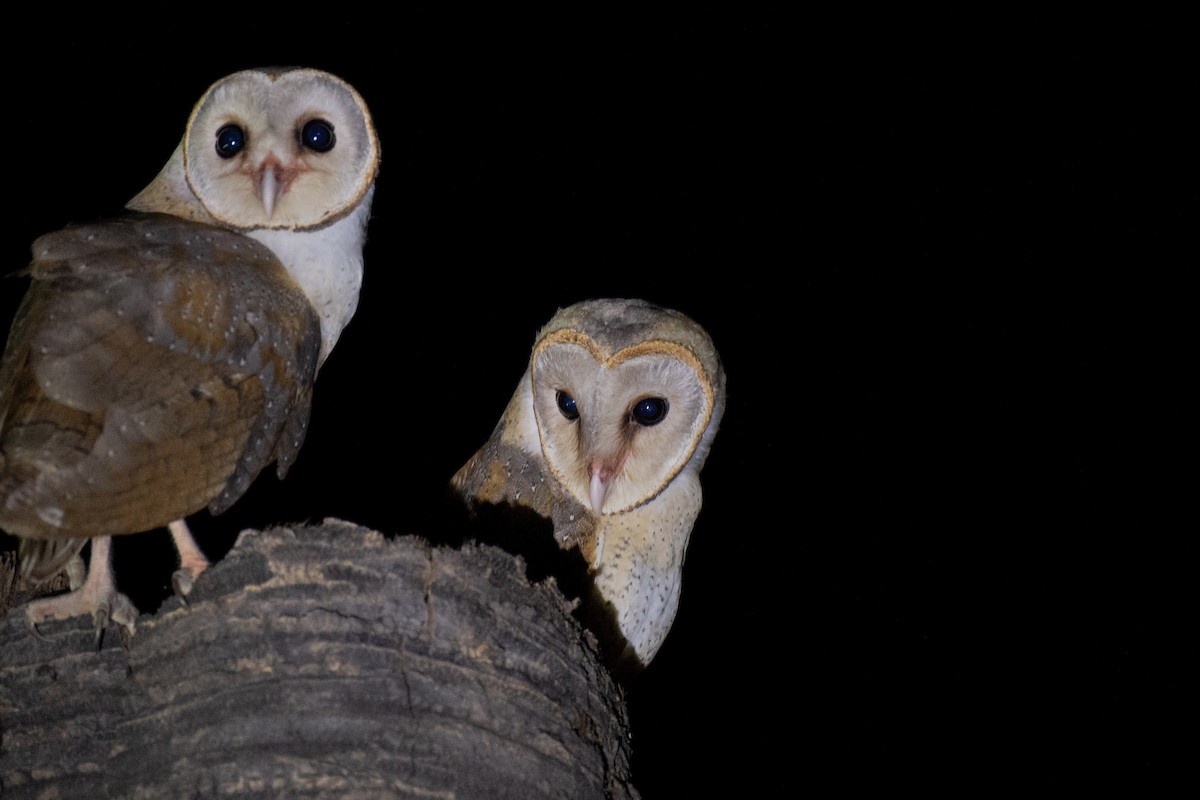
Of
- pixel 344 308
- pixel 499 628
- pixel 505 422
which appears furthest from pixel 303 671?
pixel 505 422

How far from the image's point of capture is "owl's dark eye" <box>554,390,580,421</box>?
2.29 metres

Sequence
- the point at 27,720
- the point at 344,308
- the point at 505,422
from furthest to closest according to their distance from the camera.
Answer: the point at 505,422, the point at 344,308, the point at 27,720

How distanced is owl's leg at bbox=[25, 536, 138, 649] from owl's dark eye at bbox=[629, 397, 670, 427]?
0.96 meters

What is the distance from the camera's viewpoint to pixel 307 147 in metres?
2.04

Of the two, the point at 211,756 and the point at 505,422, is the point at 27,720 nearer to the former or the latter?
the point at 211,756

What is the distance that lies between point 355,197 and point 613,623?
0.92 m

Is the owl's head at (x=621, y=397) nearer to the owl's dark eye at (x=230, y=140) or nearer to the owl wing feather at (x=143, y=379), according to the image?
the owl wing feather at (x=143, y=379)

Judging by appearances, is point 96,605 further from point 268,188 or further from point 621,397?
point 621,397

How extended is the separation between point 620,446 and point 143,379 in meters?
0.87

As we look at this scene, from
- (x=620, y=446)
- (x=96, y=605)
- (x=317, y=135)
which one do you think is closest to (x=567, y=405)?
(x=620, y=446)

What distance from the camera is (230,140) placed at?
2.04 metres

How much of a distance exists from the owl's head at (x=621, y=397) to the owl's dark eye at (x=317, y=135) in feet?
1.70

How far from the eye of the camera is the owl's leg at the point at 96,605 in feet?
5.28

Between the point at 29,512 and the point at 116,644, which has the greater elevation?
the point at 29,512
